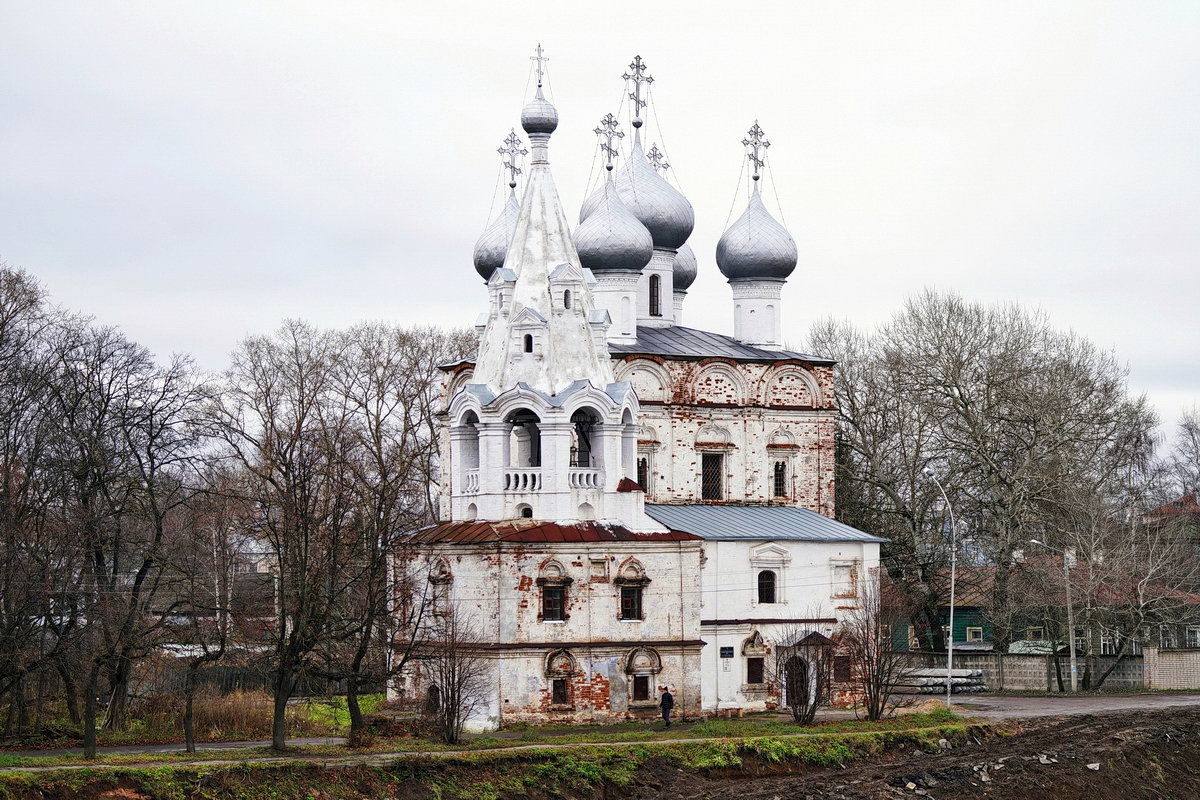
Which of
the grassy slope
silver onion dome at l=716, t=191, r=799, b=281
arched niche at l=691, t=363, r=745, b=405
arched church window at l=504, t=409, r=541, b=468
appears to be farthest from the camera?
silver onion dome at l=716, t=191, r=799, b=281

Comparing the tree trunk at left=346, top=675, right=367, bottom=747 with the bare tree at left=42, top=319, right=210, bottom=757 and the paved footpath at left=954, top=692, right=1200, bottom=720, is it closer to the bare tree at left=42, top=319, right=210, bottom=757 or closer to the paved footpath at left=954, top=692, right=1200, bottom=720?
the bare tree at left=42, top=319, right=210, bottom=757

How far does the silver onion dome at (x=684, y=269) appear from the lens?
137ft

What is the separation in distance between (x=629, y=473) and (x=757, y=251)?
8.43 meters

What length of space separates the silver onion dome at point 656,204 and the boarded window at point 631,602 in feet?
34.5

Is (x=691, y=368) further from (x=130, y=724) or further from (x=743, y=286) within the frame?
(x=130, y=724)

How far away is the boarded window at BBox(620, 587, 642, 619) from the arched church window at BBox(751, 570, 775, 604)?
13.1 feet

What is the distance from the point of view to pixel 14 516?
3016 cm

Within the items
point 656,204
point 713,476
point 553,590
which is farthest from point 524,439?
point 656,204

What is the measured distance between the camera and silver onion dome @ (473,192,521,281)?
4053cm

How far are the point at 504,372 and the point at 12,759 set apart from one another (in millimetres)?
11347

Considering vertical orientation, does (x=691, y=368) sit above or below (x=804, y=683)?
above

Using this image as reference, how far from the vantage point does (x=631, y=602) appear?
105 ft

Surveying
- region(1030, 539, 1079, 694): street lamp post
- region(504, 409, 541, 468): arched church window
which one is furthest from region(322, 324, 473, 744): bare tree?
region(1030, 539, 1079, 694): street lamp post

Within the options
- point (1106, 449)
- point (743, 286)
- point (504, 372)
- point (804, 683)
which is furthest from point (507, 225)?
point (1106, 449)
